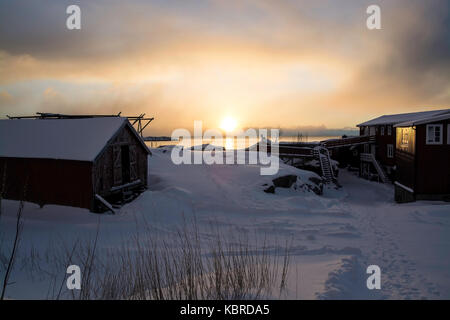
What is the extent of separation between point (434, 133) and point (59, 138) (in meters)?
25.9

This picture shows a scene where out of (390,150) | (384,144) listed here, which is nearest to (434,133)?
(390,150)

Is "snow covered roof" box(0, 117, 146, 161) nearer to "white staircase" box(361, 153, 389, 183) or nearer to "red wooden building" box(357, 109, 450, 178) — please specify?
"white staircase" box(361, 153, 389, 183)

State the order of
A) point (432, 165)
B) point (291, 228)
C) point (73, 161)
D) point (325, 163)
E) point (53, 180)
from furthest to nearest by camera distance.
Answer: point (325, 163) → point (432, 165) → point (53, 180) → point (73, 161) → point (291, 228)

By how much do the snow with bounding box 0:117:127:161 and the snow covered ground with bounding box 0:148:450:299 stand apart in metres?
3.21

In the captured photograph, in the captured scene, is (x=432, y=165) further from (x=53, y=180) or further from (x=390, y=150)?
(x=53, y=180)

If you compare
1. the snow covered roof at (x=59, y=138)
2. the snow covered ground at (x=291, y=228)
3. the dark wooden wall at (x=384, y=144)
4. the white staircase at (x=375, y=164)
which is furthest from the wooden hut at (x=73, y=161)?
the dark wooden wall at (x=384, y=144)

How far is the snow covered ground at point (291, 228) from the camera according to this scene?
738 cm

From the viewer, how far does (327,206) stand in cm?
1970

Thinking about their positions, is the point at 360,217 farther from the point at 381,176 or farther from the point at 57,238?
the point at 381,176

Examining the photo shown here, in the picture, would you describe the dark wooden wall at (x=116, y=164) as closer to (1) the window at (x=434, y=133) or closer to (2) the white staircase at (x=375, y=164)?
(1) the window at (x=434, y=133)

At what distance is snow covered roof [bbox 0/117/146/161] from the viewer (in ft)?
→ 54.5

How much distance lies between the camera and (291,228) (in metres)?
14.3
